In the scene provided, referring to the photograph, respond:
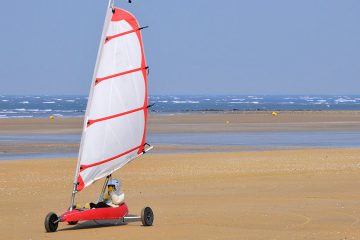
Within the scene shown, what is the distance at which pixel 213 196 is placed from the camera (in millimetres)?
16953

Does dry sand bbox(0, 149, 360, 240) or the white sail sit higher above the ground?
the white sail

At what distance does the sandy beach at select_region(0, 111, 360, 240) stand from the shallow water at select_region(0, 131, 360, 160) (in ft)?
19.8

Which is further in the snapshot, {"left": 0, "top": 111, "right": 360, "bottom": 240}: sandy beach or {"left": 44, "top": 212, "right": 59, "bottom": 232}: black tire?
{"left": 0, "top": 111, "right": 360, "bottom": 240}: sandy beach

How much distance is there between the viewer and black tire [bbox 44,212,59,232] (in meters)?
12.5

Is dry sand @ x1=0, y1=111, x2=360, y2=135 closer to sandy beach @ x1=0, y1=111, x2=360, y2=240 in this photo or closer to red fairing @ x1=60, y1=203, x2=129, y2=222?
sandy beach @ x1=0, y1=111, x2=360, y2=240

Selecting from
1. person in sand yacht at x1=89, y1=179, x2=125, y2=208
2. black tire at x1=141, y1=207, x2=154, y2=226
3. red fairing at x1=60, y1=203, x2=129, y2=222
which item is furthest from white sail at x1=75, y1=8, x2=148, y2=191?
black tire at x1=141, y1=207, x2=154, y2=226

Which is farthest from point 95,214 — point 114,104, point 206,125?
point 206,125

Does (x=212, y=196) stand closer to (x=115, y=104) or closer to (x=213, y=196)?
(x=213, y=196)

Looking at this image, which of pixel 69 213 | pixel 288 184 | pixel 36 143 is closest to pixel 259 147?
pixel 36 143

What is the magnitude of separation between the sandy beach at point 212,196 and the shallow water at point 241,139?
19.8 feet

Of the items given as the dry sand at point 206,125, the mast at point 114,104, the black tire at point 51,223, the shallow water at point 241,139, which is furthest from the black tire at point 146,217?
the dry sand at point 206,125

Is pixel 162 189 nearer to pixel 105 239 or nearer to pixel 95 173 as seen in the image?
pixel 95 173

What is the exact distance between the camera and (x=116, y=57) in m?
13.8

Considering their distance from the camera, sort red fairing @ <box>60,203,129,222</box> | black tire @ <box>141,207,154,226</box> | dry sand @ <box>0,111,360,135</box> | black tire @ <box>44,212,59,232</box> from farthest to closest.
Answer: dry sand @ <box>0,111,360,135</box>, black tire @ <box>141,207,154,226</box>, red fairing @ <box>60,203,129,222</box>, black tire @ <box>44,212,59,232</box>
